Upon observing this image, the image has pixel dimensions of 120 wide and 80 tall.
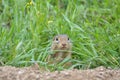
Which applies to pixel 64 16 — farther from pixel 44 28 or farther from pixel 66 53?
pixel 66 53

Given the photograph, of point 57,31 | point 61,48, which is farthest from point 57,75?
point 57,31

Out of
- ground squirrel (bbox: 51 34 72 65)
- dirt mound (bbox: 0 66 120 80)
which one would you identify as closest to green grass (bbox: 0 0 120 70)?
ground squirrel (bbox: 51 34 72 65)

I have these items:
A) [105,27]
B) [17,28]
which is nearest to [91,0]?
[105,27]

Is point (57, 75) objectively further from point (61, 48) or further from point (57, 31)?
point (57, 31)

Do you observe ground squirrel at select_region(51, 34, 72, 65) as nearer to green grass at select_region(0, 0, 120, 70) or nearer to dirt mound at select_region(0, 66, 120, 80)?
green grass at select_region(0, 0, 120, 70)

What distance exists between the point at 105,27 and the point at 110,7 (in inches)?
35.7

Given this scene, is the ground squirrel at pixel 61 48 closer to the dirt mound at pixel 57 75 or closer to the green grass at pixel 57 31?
the green grass at pixel 57 31

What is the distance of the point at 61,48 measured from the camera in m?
5.93

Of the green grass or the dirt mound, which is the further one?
the green grass

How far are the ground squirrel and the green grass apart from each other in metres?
0.09

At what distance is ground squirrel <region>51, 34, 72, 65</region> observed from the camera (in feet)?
19.2

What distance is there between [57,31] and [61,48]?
472 millimetres

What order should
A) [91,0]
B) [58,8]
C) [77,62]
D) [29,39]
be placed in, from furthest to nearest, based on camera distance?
[91,0], [58,8], [29,39], [77,62]

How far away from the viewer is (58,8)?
7.00 meters
